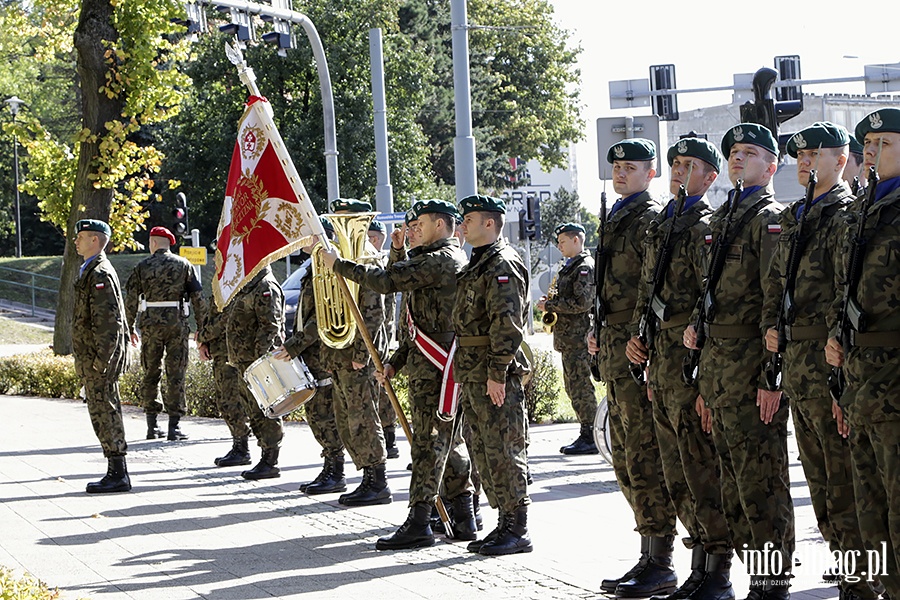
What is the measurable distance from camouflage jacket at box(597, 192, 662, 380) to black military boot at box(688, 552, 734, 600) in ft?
3.91

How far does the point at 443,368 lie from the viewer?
28.3ft

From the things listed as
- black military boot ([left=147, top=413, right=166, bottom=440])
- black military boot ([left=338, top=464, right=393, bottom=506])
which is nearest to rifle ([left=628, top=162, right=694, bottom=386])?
black military boot ([left=338, top=464, right=393, bottom=506])

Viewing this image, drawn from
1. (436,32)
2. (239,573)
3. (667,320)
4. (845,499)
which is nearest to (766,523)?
(845,499)

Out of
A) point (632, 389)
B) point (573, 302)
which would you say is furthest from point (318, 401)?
point (632, 389)

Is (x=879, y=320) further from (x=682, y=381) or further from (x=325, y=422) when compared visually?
(x=325, y=422)

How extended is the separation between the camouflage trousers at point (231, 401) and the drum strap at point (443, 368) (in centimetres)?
488

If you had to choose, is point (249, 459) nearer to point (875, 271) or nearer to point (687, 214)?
point (687, 214)

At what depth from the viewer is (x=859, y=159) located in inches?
264

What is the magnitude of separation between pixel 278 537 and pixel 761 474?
4.17 m

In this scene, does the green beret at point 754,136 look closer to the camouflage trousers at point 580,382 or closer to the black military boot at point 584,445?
the camouflage trousers at point 580,382

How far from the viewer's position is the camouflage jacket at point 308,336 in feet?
35.6

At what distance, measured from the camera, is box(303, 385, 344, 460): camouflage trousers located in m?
11.4

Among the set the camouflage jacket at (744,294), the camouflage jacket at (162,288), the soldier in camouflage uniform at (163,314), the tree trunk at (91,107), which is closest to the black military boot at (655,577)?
the camouflage jacket at (744,294)

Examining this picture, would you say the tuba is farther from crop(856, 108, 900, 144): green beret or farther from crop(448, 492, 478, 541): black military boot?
crop(856, 108, 900, 144): green beret
